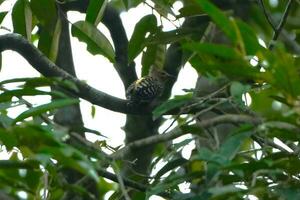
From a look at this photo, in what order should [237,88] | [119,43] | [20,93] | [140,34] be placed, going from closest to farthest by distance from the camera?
[237,88]
[20,93]
[140,34]
[119,43]

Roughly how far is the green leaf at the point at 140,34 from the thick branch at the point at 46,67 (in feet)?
0.36

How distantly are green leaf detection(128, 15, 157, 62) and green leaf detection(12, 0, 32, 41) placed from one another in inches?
8.7

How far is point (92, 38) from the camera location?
5.57 ft

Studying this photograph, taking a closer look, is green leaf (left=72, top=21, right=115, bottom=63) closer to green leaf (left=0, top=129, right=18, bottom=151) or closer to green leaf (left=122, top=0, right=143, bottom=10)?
green leaf (left=122, top=0, right=143, bottom=10)

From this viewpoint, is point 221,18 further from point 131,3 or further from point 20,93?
point 131,3

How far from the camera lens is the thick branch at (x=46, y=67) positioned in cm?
154

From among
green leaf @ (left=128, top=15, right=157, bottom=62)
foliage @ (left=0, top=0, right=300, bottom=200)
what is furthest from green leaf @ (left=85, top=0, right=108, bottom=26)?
green leaf @ (left=128, top=15, right=157, bottom=62)

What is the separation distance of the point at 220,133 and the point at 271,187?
1.35ft

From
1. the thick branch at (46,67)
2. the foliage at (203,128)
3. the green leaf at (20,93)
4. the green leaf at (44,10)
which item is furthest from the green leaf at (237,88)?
the green leaf at (44,10)

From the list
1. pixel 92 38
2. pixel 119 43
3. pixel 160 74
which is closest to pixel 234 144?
pixel 92 38

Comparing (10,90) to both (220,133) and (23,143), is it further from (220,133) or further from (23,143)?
(220,133)

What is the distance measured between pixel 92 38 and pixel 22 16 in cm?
16

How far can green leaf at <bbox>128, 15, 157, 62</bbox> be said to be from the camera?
5.50 ft

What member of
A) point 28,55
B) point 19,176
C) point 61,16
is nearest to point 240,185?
point 19,176
